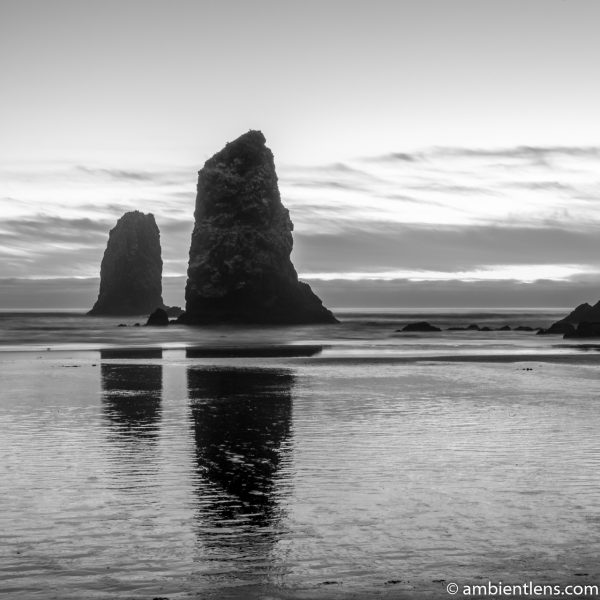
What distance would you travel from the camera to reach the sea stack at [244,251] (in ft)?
470

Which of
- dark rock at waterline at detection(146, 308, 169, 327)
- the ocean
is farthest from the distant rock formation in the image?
the ocean

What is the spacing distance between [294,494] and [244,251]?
432 feet

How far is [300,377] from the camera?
38844 millimetres

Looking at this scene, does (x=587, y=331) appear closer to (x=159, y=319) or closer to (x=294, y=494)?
(x=159, y=319)

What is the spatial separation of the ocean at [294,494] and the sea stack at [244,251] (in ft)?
371

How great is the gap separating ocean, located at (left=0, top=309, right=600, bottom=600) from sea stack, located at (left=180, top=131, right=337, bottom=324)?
11303 cm

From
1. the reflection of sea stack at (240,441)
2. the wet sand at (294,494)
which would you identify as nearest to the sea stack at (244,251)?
the reflection of sea stack at (240,441)

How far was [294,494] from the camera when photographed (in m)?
13.6

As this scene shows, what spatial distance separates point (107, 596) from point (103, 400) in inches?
787

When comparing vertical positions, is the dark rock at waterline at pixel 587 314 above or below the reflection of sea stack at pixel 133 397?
above

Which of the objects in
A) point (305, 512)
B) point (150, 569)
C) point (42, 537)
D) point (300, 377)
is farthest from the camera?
point (300, 377)

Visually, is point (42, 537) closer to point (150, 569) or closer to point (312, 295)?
point (150, 569)

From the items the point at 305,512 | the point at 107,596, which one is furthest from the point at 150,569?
the point at 305,512

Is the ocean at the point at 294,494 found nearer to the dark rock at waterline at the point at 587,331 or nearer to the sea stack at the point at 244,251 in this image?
the dark rock at waterline at the point at 587,331
